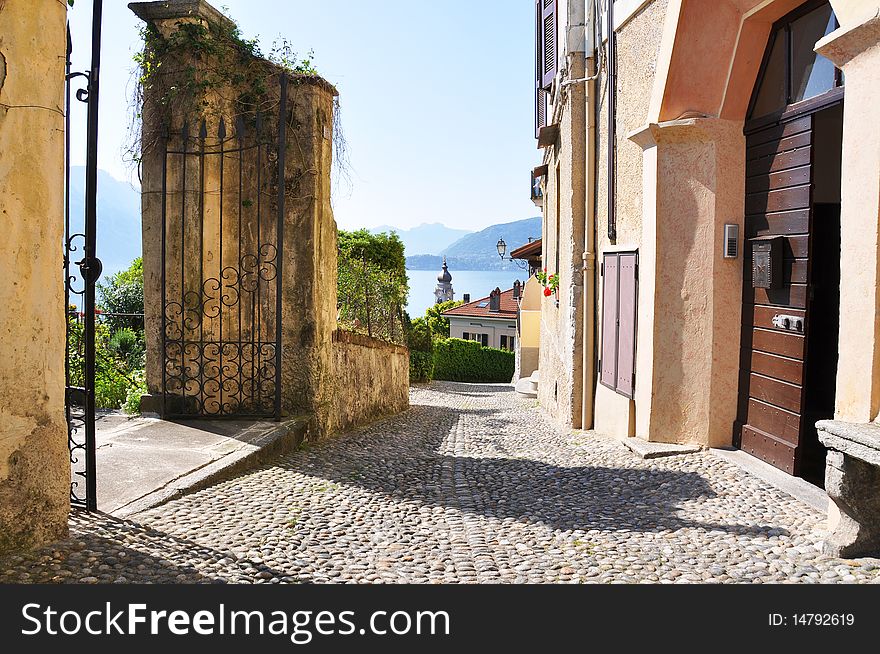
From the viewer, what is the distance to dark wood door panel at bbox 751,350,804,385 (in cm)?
561

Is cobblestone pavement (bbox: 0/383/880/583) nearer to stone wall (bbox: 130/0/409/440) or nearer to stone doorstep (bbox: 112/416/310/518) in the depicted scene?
stone doorstep (bbox: 112/416/310/518)

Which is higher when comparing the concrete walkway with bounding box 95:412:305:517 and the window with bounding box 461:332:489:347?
the concrete walkway with bounding box 95:412:305:517

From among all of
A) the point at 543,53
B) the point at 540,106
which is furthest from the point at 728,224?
the point at 540,106

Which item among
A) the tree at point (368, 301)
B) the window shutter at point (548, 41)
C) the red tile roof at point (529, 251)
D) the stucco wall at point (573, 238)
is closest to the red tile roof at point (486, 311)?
the red tile roof at point (529, 251)

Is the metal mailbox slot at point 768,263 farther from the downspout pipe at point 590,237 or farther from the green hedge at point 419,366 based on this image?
the green hedge at point 419,366

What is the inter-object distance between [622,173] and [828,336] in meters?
3.04

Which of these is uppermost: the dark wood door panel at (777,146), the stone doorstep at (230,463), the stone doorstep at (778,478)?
the dark wood door panel at (777,146)

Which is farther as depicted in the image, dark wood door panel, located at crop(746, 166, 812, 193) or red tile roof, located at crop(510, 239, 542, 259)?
red tile roof, located at crop(510, 239, 542, 259)

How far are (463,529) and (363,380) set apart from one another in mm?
5619

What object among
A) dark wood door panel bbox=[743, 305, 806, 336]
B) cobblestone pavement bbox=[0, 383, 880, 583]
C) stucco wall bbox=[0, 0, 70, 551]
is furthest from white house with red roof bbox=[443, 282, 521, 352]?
stucco wall bbox=[0, 0, 70, 551]

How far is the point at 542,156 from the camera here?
1769cm

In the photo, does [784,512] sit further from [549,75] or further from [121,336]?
[549,75]

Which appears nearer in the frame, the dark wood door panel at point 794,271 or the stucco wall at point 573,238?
the dark wood door panel at point 794,271

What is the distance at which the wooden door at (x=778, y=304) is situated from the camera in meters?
5.56
